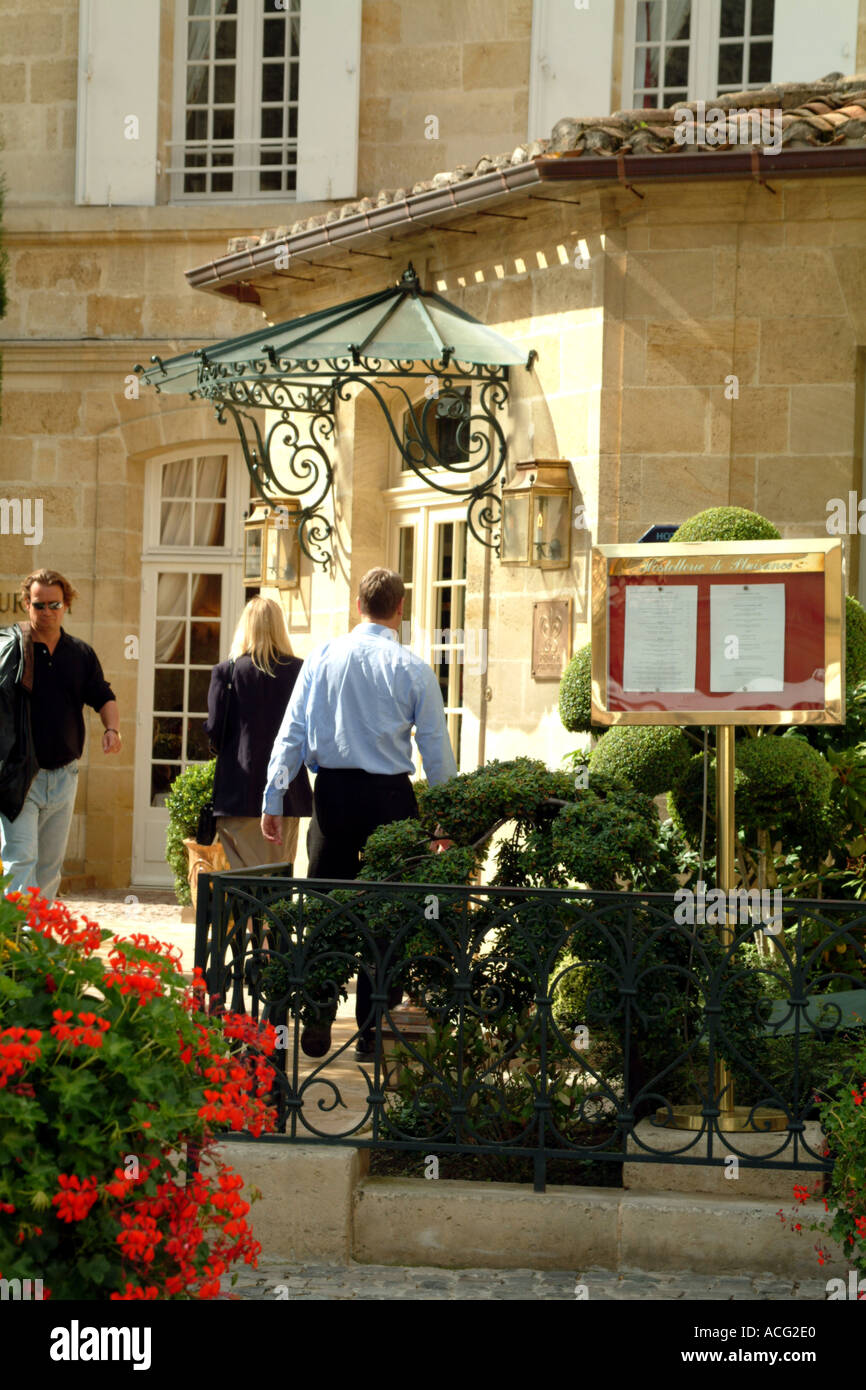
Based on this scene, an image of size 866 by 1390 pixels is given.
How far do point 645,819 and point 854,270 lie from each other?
3784 mm

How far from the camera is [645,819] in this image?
523 cm

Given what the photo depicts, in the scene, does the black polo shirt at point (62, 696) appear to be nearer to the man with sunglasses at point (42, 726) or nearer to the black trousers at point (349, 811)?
the man with sunglasses at point (42, 726)

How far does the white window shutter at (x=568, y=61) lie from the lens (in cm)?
1123

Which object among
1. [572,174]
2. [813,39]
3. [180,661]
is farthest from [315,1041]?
[180,661]

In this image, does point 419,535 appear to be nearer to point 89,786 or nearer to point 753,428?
point 753,428

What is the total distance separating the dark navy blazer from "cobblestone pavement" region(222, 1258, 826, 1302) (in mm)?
3223

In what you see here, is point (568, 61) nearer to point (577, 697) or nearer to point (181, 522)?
point (181, 522)

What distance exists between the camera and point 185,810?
10.4 m

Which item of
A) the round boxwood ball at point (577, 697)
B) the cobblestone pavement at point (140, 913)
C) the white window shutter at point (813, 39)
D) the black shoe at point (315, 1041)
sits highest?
the white window shutter at point (813, 39)

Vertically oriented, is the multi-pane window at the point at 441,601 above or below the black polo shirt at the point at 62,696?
above

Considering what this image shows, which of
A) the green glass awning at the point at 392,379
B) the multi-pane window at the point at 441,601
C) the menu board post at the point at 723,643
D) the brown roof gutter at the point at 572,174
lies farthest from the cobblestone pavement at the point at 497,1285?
the multi-pane window at the point at 441,601

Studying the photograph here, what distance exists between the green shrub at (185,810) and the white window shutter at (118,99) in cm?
479

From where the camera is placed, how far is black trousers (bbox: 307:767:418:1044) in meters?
6.14
